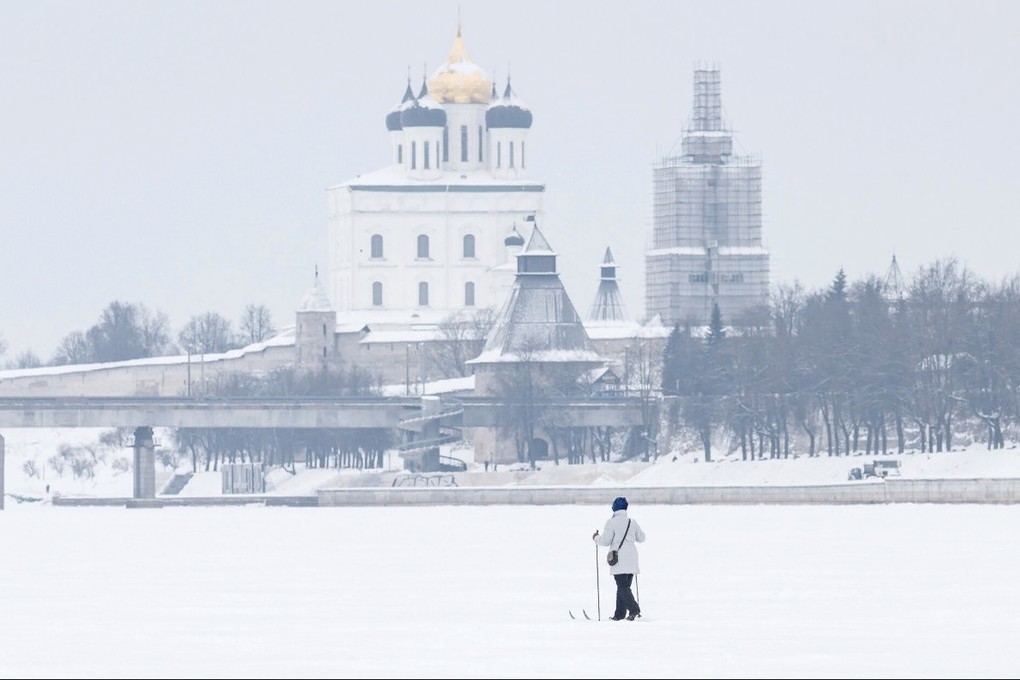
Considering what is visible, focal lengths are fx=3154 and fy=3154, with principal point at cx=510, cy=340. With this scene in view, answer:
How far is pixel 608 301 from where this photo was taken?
155 m

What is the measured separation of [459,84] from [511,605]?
128 metres

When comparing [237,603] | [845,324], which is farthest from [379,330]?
[237,603]

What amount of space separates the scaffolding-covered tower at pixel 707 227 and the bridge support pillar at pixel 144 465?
149ft

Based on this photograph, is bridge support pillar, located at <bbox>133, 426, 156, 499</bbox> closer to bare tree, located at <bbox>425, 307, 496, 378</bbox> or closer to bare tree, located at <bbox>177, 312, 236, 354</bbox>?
bare tree, located at <bbox>425, 307, 496, 378</bbox>

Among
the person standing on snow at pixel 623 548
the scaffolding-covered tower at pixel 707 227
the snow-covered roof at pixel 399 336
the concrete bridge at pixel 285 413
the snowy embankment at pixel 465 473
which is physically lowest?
the person standing on snow at pixel 623 548

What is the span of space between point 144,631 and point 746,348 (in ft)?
240

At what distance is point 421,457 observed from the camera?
346 ft

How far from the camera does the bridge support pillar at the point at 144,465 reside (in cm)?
9669

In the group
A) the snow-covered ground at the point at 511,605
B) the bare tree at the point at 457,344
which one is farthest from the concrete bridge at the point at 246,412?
the snow-covered ground at the point at 511,605

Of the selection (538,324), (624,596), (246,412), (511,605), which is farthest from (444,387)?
(624,596)

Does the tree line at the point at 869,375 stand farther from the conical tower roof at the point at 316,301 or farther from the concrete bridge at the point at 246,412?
the conical tower roof at the point at 316,301

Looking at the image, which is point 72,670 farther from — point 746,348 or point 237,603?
point 746,348

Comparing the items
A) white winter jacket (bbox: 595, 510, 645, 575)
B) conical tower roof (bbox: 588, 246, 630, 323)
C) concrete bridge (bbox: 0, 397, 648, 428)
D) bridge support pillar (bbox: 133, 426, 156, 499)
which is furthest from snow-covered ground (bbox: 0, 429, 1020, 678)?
conical tower roof (bbox: 588, 246, 630, 323)

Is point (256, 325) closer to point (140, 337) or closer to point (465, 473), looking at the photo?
point (140, 337)
